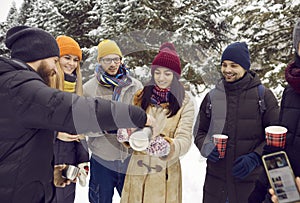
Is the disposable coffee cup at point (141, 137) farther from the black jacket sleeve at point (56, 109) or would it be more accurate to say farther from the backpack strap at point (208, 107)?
the backpack strap at point (208, 107)

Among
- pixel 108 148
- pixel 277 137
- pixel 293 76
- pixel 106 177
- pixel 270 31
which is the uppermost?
pixel 270 31

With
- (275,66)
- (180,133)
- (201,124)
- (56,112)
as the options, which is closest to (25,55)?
(56,112)

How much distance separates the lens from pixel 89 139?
4.09 m

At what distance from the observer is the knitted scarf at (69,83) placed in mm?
3583

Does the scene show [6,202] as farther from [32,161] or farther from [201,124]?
[201,124]

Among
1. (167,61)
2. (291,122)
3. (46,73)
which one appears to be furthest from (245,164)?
(46,73)

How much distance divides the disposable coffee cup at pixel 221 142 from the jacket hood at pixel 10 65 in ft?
6.17

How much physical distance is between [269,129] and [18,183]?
5.34 ft

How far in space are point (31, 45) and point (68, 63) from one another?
6.17 feet

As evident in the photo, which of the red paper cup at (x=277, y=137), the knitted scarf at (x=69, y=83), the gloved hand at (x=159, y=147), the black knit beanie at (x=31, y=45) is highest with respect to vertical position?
the black knit beanie at (x=31, y=45)

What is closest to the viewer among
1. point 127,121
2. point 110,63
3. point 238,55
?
point 127,121

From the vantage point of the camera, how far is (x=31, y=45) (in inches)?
81.8

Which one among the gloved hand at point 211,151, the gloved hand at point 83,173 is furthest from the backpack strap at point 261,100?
the gloved hand at point 83,173

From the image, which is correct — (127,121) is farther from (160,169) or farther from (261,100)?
(261,100)
